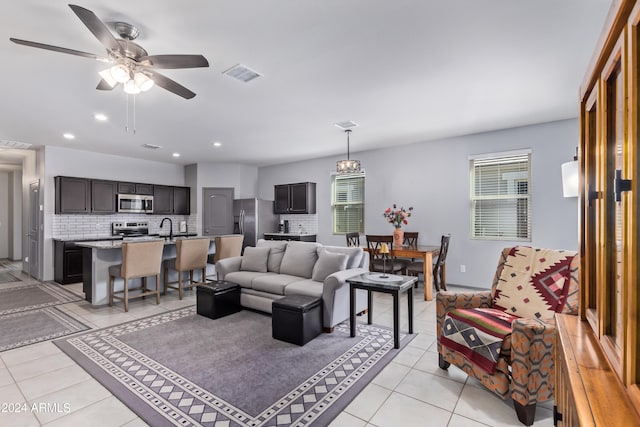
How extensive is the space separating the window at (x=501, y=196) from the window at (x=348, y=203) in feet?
7.31

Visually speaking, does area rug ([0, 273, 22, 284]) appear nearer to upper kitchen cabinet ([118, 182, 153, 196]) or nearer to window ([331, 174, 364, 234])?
upper kitchen cabinet ([118, 182, 153, 196])

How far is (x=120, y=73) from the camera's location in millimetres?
2410

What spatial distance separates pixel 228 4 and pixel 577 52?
9.49 feet

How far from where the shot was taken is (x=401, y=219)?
512 cm

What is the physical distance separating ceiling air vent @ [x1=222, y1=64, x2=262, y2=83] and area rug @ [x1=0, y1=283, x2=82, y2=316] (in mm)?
4258

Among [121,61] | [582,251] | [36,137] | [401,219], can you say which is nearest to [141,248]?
[121,61]

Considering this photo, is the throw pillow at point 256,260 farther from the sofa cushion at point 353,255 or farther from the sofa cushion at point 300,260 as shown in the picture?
the sofa cushion at point 353,255

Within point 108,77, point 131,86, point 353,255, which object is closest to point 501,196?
point 353,255

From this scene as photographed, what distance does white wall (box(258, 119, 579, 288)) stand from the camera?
4.57m

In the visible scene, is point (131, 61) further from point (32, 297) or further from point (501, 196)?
point (501, 196)

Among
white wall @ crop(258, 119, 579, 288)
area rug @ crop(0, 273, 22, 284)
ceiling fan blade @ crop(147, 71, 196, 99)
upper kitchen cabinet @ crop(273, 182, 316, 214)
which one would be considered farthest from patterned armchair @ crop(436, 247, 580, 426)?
area rug @ crop(0, 273, 22, 284)

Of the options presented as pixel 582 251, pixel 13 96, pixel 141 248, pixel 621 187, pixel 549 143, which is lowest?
pixel 141 248

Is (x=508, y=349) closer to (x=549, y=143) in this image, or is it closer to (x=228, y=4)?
(x=228, y=4)

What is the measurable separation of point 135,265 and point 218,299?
1342mm
